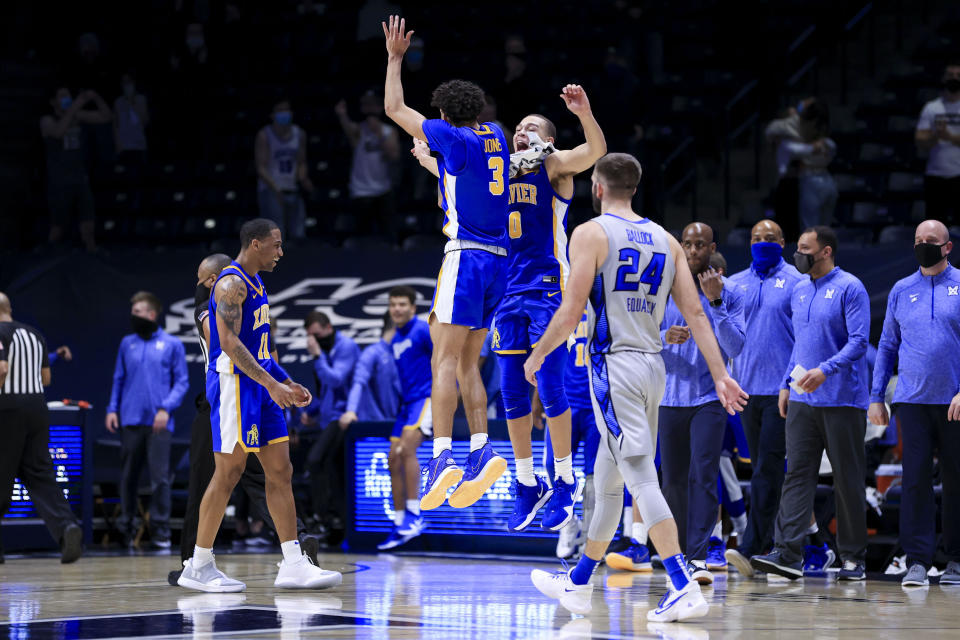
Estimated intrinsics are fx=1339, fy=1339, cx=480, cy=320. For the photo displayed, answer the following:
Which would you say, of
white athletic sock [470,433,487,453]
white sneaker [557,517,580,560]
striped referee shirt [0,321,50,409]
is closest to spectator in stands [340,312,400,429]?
white sneaker [557,517,580,560]

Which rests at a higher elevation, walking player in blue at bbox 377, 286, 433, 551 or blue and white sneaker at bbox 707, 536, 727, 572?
walking player in blue at bbox 377, 286, 433, 551

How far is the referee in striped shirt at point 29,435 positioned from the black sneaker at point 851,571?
20.5 feet

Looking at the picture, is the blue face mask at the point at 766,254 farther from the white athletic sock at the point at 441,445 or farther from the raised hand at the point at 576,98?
the white athletic sock at the point at 441,445

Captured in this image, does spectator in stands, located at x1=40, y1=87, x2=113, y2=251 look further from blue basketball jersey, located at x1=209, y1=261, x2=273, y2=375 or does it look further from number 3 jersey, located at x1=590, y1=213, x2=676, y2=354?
number 3 jersey, located at x1=590, y1=213, x2=676, y2=354

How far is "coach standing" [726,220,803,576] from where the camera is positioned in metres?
9.94

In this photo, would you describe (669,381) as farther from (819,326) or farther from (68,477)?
(68,477)

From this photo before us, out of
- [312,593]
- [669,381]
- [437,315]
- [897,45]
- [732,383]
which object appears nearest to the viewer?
[732,383]

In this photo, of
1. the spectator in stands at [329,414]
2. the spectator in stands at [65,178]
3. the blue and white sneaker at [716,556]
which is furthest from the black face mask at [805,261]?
the spectator in stands at [65,178]

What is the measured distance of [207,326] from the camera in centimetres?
900

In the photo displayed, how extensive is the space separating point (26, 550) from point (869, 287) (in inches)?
329

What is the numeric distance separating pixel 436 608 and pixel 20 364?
18.4ft

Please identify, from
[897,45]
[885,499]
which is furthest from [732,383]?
[897,45]

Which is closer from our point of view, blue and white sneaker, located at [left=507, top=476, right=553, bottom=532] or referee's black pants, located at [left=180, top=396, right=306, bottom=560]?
blue and white sneaker, located at [left=507, top=476, right=553, bottom=532]

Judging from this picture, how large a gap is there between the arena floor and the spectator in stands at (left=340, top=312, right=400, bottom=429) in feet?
9.11
